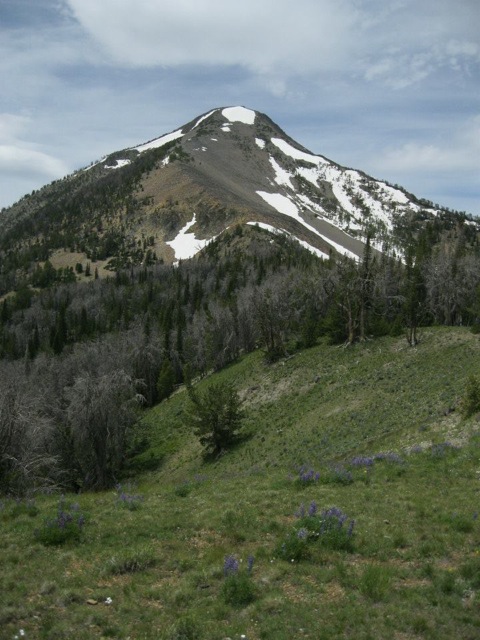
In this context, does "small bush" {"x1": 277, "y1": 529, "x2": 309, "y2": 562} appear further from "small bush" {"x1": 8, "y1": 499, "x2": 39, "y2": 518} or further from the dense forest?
the dense forest

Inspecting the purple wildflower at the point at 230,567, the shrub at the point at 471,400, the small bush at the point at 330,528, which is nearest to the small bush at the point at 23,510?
the purple wildflower at the point at 230,567

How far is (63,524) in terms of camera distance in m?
9.37

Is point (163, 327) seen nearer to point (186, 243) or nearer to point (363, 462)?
point (363, 462)

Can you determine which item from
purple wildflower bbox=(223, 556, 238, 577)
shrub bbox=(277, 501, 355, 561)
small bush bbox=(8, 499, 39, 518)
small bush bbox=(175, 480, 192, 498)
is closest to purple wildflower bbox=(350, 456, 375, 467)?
shrub bbox=(277, 501, 355, 561)

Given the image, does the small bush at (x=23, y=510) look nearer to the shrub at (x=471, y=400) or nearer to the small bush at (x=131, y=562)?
the small bush at (x=131, y=562)

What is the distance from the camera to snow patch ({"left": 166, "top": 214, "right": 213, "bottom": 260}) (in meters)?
168

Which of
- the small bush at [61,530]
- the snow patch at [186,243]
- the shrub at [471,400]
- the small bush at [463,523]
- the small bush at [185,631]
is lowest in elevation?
the small bush at [185,631]

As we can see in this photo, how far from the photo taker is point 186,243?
175375 millimetres

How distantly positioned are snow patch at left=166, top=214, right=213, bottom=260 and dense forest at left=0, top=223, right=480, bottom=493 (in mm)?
18944

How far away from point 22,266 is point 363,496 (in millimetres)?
200578

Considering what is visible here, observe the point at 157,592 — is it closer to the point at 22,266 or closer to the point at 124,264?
the point at 124,264

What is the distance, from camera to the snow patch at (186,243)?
551 feet

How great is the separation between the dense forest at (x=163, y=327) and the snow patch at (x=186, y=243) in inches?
746

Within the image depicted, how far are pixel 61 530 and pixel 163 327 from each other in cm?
7523
